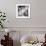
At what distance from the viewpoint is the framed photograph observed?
3057 mm

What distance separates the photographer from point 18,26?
309 centimetres

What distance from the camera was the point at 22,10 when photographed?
10.1 feet

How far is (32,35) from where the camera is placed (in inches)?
120

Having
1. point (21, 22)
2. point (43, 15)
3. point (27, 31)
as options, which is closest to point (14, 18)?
point (21, 22)

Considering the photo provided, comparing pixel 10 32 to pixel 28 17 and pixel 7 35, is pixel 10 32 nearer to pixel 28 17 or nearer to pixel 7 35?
pixel 7 35

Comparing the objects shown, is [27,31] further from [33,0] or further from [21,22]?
[33,0]

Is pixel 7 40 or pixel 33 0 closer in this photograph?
pixel 7 40

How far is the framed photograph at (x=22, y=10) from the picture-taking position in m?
3.06

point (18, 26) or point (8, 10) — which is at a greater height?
point (8, 10)

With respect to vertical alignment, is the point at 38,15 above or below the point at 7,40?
above

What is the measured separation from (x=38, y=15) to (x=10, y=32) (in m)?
0.76

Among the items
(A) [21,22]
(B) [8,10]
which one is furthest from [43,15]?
(B) [8,10]

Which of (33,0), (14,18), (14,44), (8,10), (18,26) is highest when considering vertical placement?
(33,0)

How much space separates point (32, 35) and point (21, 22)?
0.40 meters
